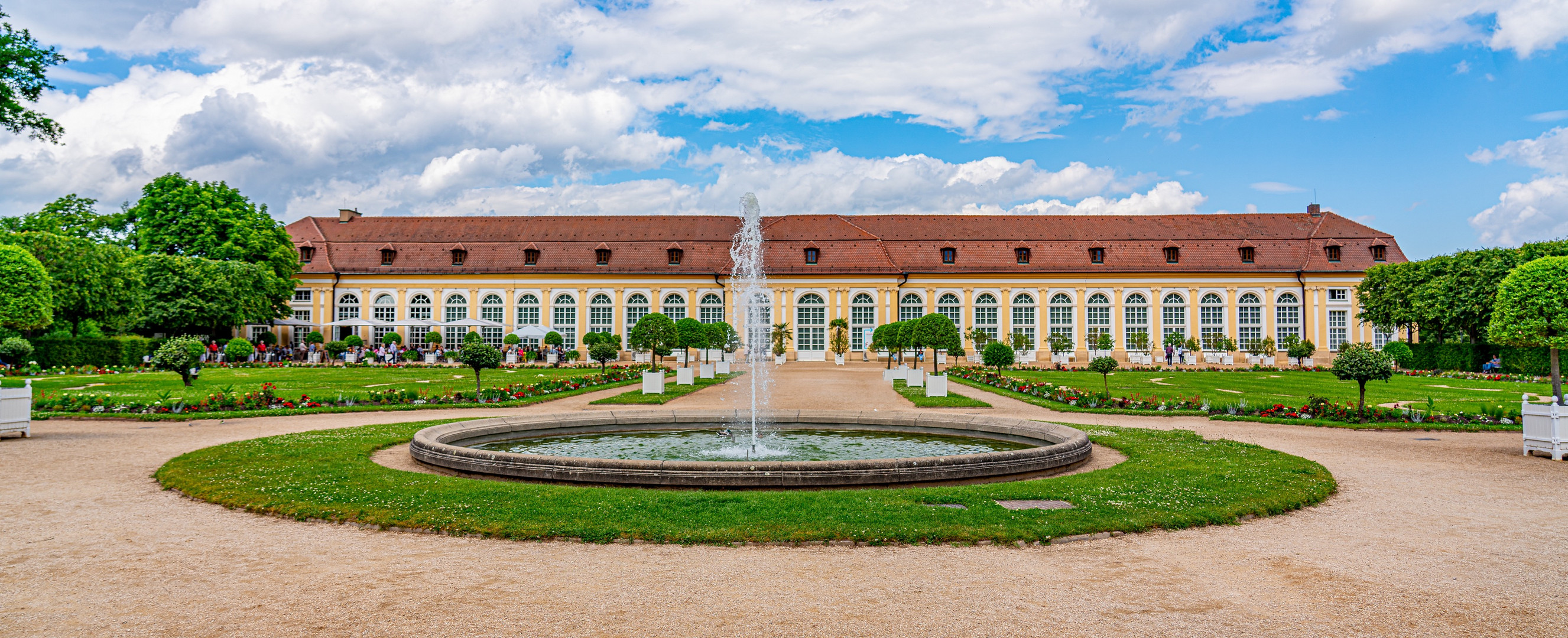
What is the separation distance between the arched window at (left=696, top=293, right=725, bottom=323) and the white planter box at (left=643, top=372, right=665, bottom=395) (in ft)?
87.3

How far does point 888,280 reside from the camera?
47.1 meters

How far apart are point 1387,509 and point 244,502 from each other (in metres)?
10.7

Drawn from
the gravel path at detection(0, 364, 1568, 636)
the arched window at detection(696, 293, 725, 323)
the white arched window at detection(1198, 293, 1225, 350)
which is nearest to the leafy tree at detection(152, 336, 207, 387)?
the gravel path at detection(0, 364, 1568, 636)

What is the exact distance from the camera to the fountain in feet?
27.0

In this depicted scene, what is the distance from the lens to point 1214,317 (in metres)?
47.7

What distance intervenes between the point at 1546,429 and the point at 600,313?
43.3 m

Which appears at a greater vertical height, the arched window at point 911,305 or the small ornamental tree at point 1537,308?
the arched window at point 911,305

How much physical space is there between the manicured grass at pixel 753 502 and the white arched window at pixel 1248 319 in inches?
1671

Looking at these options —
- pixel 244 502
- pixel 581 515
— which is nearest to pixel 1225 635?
pixel 581 515

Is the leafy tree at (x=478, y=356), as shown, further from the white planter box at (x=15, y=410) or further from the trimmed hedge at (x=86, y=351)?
the trimmed hedge at (x=86, y=351)

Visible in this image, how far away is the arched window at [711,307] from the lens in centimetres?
4819

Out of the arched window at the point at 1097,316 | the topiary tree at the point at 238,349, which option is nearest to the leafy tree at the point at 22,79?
the topiary tree at the point at 238,349

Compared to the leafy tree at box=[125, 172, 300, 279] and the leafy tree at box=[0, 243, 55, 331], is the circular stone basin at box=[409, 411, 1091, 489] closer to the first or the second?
the leafy tree at box=[0, 243, 55, 331]

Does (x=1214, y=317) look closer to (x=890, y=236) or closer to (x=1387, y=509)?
(x=890, y=236)
